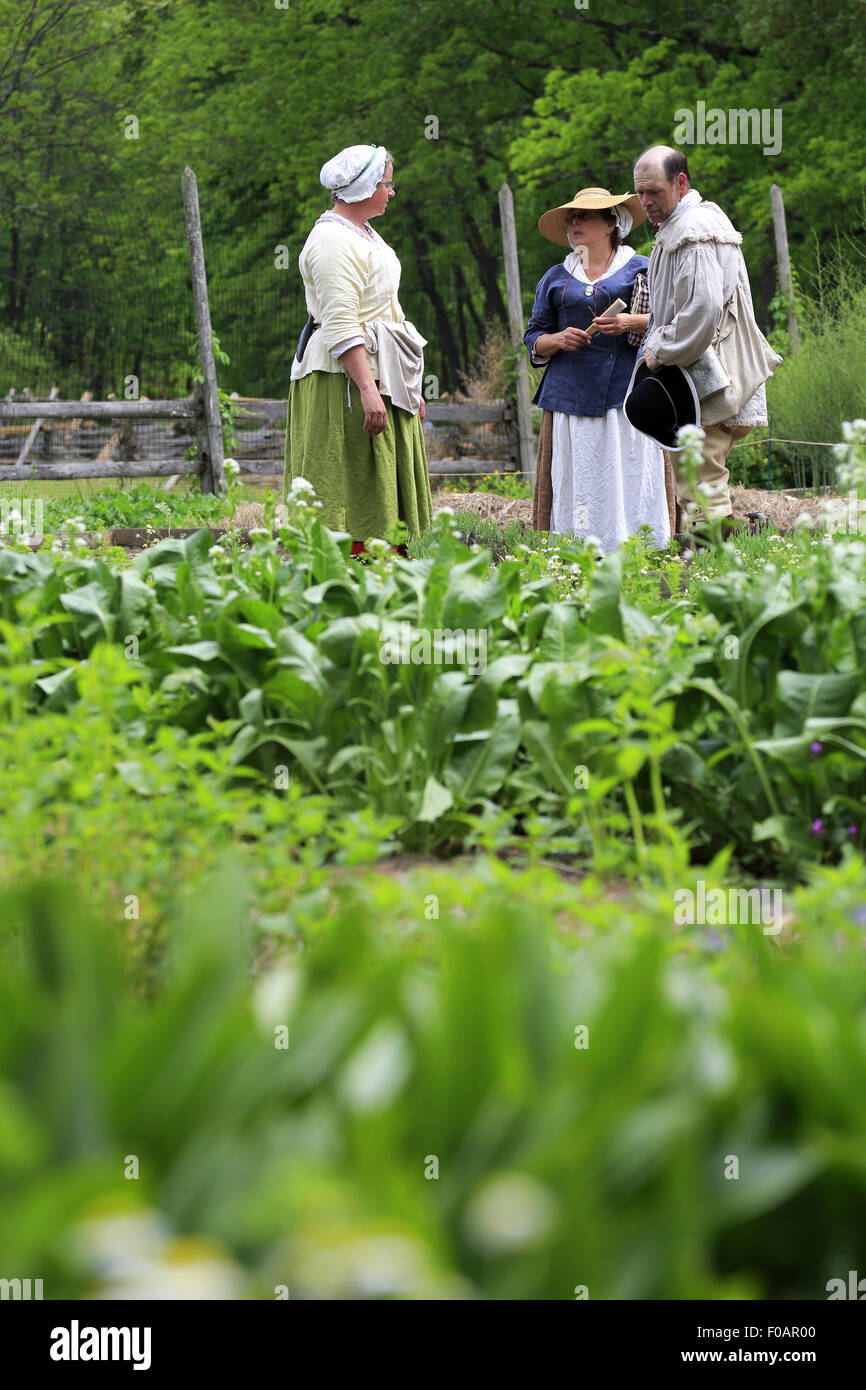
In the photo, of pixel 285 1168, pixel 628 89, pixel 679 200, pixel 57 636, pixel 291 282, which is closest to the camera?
pixel 285 1168

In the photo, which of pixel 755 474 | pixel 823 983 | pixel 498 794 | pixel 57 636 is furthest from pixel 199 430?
pixel 823 983

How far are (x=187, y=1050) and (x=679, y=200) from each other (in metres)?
5.87

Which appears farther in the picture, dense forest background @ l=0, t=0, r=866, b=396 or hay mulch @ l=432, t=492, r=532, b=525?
dense forest background @ l=0, t=0, r=866, b=396

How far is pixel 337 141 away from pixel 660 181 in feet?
67.2

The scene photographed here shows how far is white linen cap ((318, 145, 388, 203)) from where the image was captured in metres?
6.11

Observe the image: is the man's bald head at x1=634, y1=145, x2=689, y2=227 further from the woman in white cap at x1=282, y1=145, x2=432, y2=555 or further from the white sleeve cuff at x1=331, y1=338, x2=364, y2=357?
the white sleeve cuff at x1=331, y1=338, x2=364, y2=357

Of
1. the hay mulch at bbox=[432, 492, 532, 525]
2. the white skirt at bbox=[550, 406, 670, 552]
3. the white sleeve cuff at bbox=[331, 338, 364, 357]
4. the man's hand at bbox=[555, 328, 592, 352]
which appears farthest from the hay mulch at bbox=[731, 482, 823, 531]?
the white sleeve cuff at bbox=[331, 338, 364, 357]

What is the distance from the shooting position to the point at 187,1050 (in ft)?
3.94

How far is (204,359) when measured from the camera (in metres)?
12.4

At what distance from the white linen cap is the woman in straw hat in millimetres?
1221

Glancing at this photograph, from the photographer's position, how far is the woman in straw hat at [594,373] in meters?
7.03

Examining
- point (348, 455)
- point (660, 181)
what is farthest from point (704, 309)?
point (348, 455)
